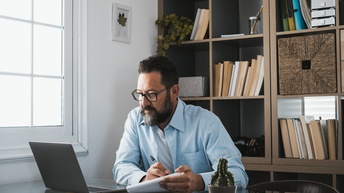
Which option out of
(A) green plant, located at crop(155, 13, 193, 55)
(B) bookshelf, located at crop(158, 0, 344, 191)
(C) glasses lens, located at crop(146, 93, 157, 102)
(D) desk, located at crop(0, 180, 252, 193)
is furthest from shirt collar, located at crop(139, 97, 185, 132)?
(A) green plant, located at crop(155, 13, 193, 55)

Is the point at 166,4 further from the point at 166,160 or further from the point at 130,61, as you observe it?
the point at 166,160

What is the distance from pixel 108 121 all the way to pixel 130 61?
495 millimetres

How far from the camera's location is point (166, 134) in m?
2.88

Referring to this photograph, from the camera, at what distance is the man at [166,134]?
9.09 ft

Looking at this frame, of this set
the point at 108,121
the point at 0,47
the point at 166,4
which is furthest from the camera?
the point at 166,4

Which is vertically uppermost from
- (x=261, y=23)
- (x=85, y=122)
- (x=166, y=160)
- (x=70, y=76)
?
(x=261, y=23)

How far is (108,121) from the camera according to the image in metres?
3.48

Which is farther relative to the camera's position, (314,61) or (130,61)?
(130,61)

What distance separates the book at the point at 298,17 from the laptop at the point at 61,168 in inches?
66.4

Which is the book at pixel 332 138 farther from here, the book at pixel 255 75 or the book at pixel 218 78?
the book at pixel 218 78

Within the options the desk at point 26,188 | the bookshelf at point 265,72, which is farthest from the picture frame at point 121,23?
the desk at point 26,188

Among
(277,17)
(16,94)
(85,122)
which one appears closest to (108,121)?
(85,122)

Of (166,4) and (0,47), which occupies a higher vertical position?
(166,4)

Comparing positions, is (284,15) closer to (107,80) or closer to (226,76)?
(226,76)
